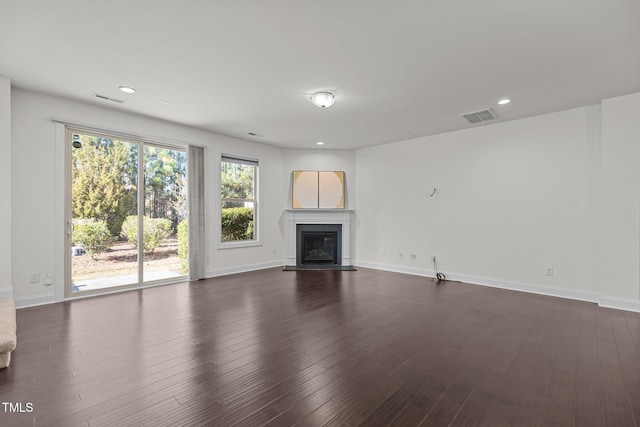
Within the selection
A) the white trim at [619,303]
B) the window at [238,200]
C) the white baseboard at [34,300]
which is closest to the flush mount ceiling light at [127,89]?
the window at [238,200]

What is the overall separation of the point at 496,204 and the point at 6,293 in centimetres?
680

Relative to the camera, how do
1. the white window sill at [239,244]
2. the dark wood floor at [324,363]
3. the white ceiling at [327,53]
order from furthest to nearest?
the white window sill at [239,244], the white ceiling at [327,53], the dark wood floor at [324,363]

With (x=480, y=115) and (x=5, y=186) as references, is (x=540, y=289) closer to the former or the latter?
(x=480, y=115)

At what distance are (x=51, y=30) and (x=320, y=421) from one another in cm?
356

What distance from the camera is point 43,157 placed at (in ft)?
12.4

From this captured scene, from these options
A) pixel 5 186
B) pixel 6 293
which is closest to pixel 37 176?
pixel 5 186

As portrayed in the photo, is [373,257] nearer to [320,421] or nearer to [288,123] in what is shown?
[288,123]

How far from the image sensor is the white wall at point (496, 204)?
416 centimetres

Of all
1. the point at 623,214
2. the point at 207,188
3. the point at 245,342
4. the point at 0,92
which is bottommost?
the point at 245,342

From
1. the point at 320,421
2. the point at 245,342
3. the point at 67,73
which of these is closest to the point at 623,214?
the point at 320,421

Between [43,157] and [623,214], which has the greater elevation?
[43,157]

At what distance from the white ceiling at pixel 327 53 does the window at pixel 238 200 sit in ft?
6.00

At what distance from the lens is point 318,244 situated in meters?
6.95

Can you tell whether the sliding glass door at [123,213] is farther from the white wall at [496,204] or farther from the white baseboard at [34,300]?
the white wall at [496,204]
